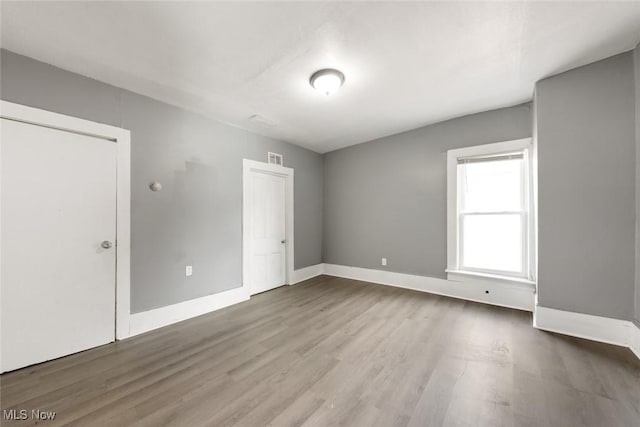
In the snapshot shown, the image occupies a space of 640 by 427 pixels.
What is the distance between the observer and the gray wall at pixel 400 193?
3404 millimetres

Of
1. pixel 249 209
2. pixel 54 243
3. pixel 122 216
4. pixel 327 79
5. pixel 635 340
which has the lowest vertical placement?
pixel 635 340

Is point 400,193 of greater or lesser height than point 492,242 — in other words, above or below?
above

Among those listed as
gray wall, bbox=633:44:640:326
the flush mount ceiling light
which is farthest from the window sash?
the flush mount ceiling light

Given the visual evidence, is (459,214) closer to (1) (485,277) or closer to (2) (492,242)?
(2) (492,242)

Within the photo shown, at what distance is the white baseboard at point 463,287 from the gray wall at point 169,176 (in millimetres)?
2352

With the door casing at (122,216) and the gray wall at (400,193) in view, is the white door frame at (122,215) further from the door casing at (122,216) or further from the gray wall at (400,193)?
the gray wall at (400,193)

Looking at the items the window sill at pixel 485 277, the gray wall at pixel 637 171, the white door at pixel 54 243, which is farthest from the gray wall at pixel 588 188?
the white door at pixel 54 243

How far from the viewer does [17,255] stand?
192cm

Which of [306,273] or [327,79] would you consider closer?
[327,79]

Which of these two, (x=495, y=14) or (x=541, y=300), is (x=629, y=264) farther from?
(x=495, y=14)

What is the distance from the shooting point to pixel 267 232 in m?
4.03

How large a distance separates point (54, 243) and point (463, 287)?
464 cm

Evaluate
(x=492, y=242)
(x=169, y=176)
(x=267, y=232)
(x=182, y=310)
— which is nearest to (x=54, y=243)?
(x=169, y=176)

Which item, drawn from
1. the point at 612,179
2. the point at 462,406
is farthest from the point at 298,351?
the point at 612,179
